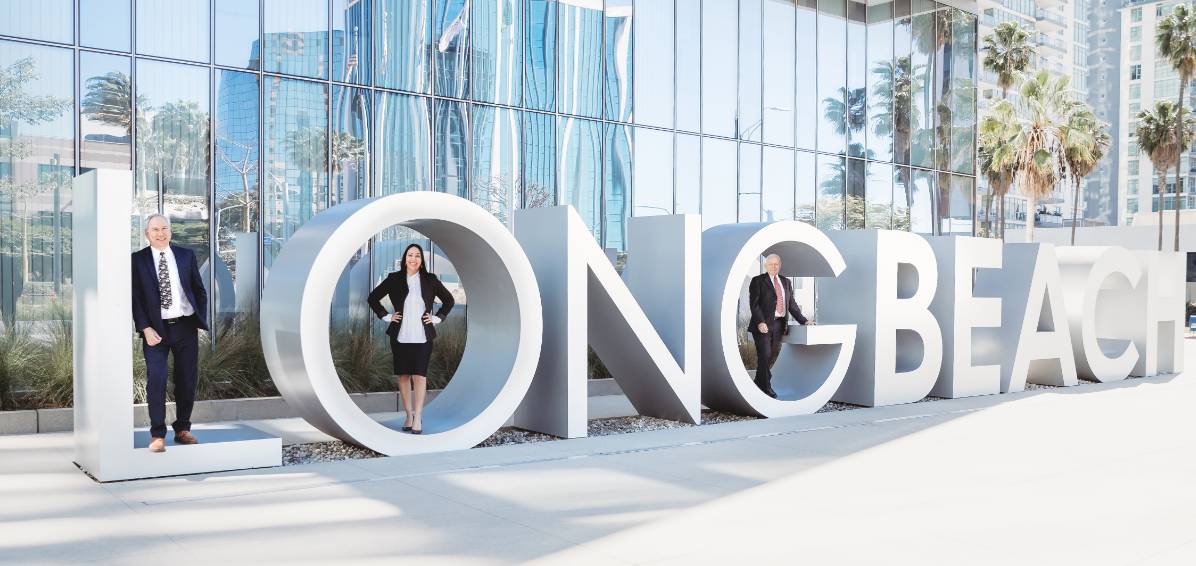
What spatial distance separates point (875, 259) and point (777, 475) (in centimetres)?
500

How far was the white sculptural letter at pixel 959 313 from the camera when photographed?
43.2 ft

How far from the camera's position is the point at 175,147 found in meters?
13.5

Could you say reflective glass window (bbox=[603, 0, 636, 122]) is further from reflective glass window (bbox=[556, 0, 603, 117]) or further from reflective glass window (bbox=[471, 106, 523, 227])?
reflective glass window (bbox=[471, 106, 523, 227])

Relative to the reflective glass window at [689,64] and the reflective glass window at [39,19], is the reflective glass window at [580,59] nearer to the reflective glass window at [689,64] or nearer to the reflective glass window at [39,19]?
the reflective glass window at [689,64]

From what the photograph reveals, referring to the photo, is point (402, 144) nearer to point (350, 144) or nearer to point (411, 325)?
point (350, 144)

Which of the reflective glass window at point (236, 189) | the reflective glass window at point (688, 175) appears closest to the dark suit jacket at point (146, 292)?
the reflective glass window at point (236, 189)

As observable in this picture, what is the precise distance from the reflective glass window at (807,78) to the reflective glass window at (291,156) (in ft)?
32.9

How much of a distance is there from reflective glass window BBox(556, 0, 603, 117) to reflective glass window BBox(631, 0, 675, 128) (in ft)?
2.65

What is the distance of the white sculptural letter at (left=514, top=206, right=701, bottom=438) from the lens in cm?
967

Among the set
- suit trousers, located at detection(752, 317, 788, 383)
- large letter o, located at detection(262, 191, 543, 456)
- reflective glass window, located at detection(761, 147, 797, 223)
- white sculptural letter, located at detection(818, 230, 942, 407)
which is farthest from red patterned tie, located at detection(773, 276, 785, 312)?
reflective glass window, located at detection(761, 147, 797, 223)

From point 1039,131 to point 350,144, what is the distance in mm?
31933

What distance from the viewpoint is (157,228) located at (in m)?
7.63

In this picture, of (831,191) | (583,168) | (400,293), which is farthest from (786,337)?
(831,191)

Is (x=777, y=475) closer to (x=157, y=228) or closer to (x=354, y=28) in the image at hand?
→ (x=157, y=228)
